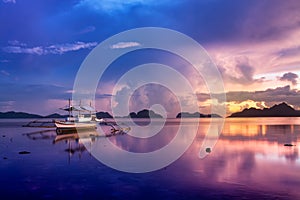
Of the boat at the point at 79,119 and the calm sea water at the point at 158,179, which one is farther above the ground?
the boat at the point at 79,119

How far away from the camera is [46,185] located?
65.2 ft

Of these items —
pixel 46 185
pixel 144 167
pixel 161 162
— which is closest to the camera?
pixel 46 185

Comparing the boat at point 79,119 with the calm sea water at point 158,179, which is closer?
the calm sea water at point 158,179

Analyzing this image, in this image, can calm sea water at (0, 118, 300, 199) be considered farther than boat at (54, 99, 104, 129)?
No

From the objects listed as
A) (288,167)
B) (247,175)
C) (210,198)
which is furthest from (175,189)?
(288,167)

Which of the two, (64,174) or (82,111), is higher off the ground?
(82,111)

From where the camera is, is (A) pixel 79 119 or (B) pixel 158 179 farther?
(A) pixel 79 119

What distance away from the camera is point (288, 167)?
88.2 feet

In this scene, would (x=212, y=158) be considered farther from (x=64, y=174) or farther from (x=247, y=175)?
(x=64, y=174)

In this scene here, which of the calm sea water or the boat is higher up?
the boat

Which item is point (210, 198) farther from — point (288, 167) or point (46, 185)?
point (288, 167)

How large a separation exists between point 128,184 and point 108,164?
843cm

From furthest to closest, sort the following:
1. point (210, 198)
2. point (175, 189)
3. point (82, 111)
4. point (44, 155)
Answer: point (82, 111)
point (44, 155)
point (175, 189)
point (210, 198)

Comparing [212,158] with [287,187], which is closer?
[287,187]
